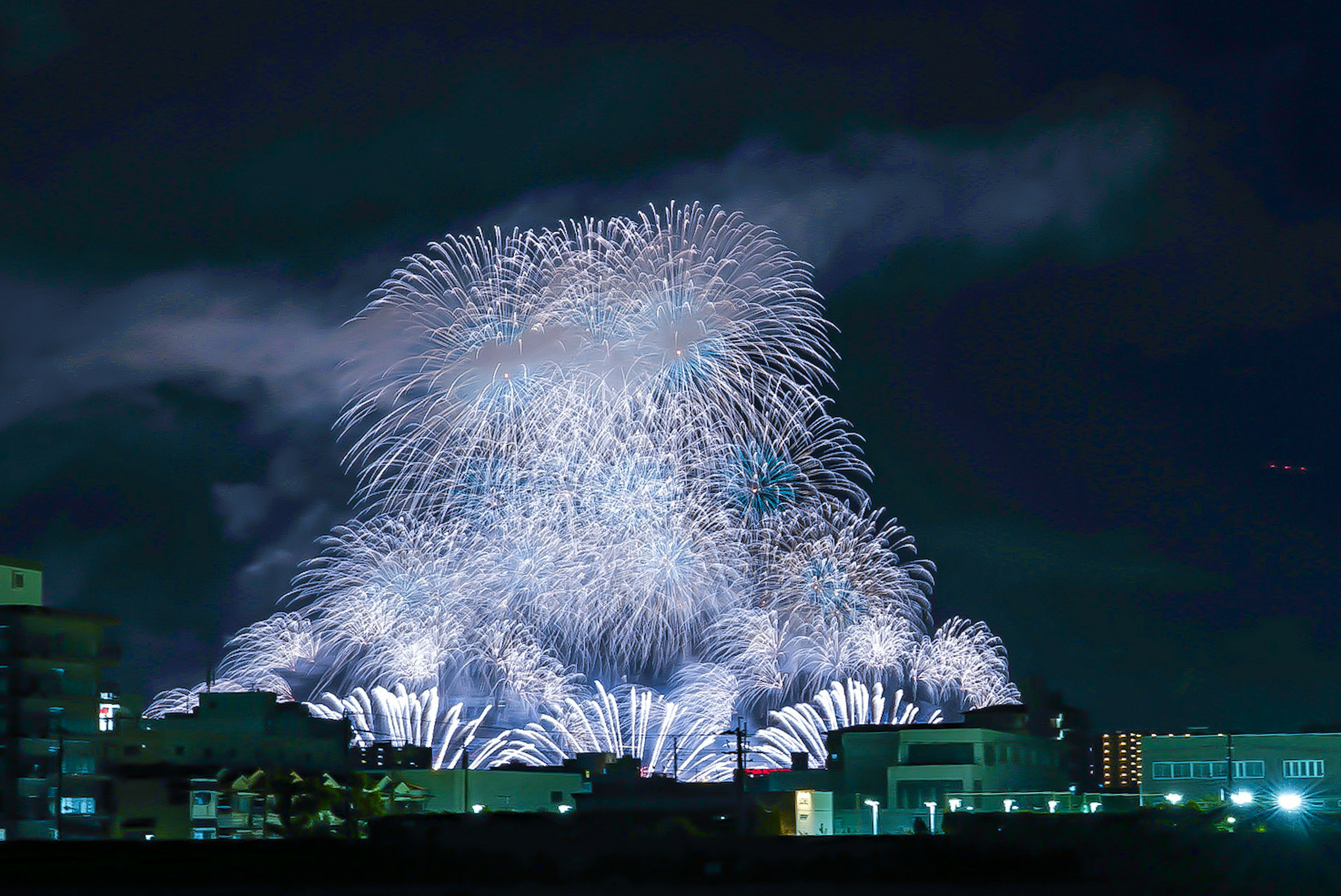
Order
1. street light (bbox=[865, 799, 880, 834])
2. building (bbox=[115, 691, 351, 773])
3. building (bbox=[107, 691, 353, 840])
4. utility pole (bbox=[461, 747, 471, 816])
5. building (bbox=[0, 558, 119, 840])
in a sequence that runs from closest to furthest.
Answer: building (bbox=[0, 558, 119, 840])
building (bbox=[107, 691, 353, 840])
utility pole (bbox=[461, 747, 471, 816])
building (bbox=[115, 691, 351, 773])
street light (bbox=[865, 799, 880, 834])

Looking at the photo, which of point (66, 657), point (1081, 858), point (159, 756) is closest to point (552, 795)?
point (159, 756)

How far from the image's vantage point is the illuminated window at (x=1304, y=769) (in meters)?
79.6

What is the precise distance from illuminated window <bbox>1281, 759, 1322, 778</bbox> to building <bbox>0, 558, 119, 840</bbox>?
58314mm

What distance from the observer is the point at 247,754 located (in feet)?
252

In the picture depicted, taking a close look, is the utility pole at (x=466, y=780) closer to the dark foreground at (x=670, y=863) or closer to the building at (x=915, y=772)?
the dark foreground at (x=670, y=863)

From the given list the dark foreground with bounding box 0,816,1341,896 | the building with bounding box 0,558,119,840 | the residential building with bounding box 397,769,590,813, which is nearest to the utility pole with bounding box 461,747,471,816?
the residential building with bounding box 397,769,590,813

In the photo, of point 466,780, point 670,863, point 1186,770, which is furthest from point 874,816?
point 670,863

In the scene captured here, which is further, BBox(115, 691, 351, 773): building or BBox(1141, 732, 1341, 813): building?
BBox(1141, 732, 1341, 813): building

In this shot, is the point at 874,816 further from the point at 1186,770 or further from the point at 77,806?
the point at 77,806

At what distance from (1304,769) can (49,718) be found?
2420 inches

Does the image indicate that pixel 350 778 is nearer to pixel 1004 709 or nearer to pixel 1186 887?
pixel 1186 887

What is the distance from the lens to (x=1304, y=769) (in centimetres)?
7988

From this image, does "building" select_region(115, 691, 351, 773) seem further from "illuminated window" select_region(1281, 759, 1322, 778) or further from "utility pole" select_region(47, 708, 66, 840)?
"illuminated window" select_region(1281, 759, 1322, 778)

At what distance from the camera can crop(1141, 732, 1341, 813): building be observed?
7856cm
